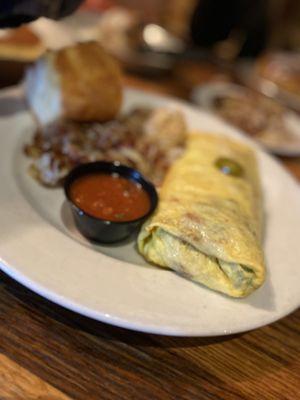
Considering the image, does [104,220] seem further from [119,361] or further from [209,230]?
Answer: [119,361]

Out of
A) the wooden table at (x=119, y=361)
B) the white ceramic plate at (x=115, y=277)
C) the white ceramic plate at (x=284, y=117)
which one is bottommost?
the white ceramic plate at (x=284, y=117)

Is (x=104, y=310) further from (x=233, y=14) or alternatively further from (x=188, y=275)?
(x=233, y=14)

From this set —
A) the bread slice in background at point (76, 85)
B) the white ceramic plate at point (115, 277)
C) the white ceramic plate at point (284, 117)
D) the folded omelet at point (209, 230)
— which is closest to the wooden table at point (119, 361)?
the white ceramic plate at point (115, 277)

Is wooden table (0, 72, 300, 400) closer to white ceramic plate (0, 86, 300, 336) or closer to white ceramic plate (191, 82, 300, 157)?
white ceramic plate (0, 86, 300, 336)

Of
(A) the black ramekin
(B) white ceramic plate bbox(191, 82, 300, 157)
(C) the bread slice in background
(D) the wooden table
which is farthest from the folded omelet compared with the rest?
(B) white ceramic plate bbox(191, 82, 300, 157)

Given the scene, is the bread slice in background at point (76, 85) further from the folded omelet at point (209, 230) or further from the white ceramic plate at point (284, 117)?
the white ceramic plate at point (284, 117)
